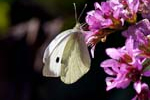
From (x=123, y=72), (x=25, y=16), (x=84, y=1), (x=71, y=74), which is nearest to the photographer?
(x=123, y=72)

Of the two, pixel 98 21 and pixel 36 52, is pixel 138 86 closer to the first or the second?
pixel 98 21

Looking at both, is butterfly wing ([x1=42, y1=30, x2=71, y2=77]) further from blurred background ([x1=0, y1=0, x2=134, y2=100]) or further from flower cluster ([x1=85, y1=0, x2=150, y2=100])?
blurred background ([x1=0, y1=0, x2=134, y2=100])

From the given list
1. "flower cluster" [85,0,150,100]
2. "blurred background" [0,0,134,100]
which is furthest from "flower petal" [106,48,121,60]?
"blurred background" [0,0,134,100]

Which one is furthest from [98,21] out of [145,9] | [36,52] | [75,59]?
[36,52]

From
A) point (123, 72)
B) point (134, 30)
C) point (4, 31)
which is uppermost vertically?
point (4, 31)

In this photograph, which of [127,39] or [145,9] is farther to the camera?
[145,9]

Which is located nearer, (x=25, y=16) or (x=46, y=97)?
(x=46, y=97)

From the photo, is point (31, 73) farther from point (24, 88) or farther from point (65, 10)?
point (65, 10)

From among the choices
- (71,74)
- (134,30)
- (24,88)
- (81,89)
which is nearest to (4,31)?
(24,88)
